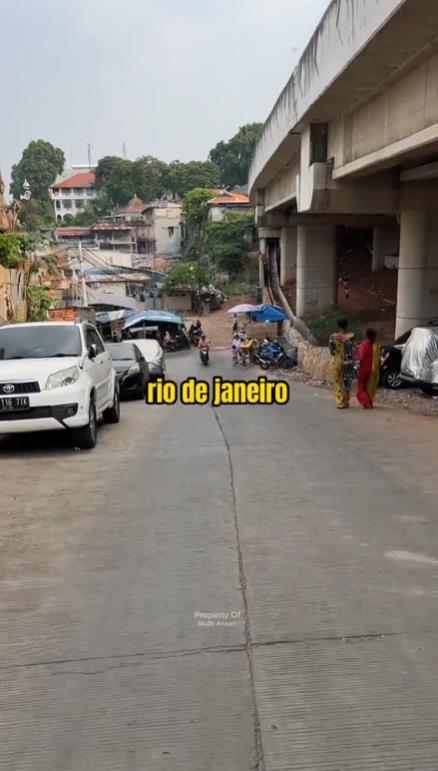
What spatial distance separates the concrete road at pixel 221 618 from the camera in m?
2.78

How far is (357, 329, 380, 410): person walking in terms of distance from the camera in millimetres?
12078

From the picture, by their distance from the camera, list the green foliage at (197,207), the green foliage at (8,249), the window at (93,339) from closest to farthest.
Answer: the window at (93,339)
the green foliage at (8,249)
the green foliage at (197,207)

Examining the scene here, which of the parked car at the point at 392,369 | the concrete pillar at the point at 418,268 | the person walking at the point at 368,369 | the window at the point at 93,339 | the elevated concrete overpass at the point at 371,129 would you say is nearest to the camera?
the elevated concrete overpass at the point at 371,129

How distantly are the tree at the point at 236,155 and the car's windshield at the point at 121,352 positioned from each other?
81976 mm

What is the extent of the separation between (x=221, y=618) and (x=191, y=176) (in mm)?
93056

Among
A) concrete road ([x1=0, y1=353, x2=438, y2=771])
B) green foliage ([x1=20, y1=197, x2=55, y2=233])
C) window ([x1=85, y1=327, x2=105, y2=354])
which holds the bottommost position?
concrete road ([x1=0, y1=353, x2=438, y2=771])

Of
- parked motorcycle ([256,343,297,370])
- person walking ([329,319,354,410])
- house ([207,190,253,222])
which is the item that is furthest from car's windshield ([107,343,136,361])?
house ([207,190,253,222])

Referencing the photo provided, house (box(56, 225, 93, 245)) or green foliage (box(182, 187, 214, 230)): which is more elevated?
green foliage (box(182, 187, 214, 230))

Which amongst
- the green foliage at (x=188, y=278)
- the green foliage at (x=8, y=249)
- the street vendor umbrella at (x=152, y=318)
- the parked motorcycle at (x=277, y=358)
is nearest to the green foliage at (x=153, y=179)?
the green foliage at (x=188, y=278)

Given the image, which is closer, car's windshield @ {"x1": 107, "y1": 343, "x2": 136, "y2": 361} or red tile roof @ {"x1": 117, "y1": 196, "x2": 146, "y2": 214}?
car's windshield @ {"x1": 107, "y1": 343, "x2": 136, "y2": 361}

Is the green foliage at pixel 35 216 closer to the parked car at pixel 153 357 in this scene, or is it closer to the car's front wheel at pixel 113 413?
the parked car at pixel 153 357

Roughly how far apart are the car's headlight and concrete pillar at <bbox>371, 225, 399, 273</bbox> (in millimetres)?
30434

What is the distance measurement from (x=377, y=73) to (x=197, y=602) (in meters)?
9.06

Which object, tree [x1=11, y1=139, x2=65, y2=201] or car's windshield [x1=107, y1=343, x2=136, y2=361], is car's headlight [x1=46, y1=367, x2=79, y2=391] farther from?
tree [x1=11, y1=139, x2=65, y2=201]
